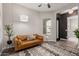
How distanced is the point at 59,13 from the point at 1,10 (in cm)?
202

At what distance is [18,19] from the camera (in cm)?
358

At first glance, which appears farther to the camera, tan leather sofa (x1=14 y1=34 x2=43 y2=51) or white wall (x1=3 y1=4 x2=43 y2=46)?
tan leather sofa (x1=14 y1=34 x2=43 y2=51)

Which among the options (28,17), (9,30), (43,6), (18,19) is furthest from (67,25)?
(9,30)

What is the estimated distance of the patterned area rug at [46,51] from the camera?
3545mm

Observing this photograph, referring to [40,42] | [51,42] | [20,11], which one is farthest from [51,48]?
[20,11]

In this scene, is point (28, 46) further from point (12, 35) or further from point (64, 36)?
point (64, 36)

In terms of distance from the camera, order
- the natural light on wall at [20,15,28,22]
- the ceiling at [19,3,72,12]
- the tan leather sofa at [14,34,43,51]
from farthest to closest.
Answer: the tan leather sofa at [14,34,43,51], the natural light on wall at [20,15,28,22], the ceiling at [19,3,72,12]

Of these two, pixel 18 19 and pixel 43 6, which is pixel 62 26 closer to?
pixel 43 6

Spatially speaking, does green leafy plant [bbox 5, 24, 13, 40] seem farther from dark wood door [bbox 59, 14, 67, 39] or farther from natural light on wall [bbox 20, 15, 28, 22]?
dark wood door [bbox 59, 14, 67, 39]

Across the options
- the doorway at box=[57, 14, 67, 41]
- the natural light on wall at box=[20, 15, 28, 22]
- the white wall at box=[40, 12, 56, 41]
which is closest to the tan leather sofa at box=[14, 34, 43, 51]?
the white wall at box=[40, 12, 56, 41]

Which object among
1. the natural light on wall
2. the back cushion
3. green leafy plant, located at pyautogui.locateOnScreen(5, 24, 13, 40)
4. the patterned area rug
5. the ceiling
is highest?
the ceiling

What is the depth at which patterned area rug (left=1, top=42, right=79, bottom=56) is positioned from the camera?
3545 mm

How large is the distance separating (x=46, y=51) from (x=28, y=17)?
137cm

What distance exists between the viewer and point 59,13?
12.3 feet
